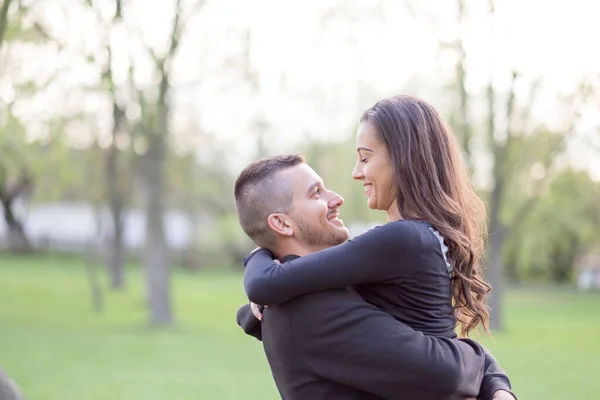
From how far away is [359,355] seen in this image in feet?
8.30

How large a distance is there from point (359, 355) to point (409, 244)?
353 millimetres

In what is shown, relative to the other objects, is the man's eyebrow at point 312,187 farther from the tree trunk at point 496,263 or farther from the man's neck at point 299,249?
the tree trunk at point 496,263

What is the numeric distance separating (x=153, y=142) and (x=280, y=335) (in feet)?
59.8

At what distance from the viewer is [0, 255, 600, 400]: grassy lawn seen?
42.0 feet

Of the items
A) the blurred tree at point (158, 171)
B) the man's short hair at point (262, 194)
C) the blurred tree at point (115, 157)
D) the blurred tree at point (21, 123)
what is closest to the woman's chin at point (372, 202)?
the man's short hair at point (262, 194)

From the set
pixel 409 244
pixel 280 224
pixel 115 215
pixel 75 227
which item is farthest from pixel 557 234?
pixel 409 244

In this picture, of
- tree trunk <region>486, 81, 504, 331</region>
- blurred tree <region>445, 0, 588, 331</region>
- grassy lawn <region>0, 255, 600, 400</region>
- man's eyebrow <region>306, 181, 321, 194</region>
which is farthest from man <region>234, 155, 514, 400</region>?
tree trunk <region>486, 81, 504, 331</region>

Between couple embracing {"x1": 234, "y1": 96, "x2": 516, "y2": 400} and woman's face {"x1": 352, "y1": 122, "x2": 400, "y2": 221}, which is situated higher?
woman's face {"x1": 352, "y1": 122, "x2": 400, "y2": 221}

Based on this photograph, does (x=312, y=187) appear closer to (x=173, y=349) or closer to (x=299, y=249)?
(x=299, y=249)

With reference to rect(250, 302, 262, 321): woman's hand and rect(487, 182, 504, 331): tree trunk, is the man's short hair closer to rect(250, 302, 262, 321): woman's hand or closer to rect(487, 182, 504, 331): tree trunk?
rect(250, 302, 262, 321): woman's hand

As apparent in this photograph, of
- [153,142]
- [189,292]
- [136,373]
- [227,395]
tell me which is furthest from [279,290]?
[189,292]

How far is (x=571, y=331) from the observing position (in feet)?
74.7

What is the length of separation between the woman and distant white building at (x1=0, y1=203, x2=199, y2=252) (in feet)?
162

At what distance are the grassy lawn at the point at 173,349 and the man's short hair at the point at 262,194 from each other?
2.01 metres
